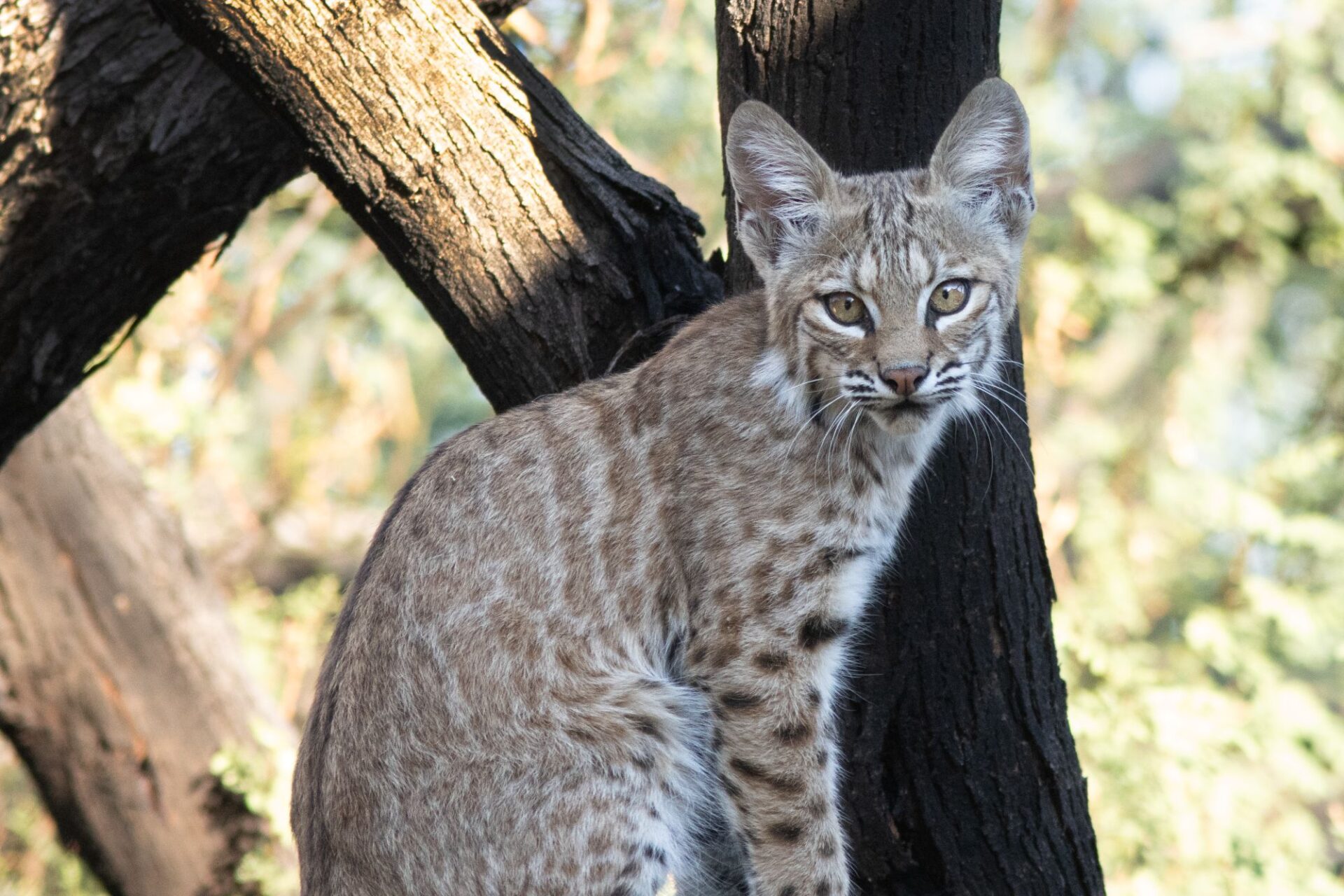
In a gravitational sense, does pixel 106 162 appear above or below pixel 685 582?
above

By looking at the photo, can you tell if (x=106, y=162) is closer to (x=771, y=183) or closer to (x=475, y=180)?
(x=475, y=180)

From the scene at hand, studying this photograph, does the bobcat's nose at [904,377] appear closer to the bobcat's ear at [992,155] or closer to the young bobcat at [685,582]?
the young bobcat at [685,582]

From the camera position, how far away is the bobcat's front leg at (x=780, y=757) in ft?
11.8

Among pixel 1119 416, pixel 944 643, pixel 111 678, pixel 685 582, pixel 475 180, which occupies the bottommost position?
pixel 1119 416

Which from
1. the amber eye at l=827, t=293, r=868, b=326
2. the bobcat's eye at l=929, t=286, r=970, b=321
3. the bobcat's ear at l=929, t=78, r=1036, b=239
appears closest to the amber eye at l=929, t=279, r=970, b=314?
the bobcat's eye at l=929, t=286, r=970, b=321

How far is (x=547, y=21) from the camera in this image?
10164 mm

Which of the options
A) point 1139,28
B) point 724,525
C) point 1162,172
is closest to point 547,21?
point 1162,172

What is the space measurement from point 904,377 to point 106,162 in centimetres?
310

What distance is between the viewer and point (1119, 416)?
14891 mm

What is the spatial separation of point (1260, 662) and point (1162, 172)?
18.6 feet

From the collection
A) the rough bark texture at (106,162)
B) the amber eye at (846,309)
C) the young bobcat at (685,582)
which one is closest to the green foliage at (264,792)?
the rough bark texture at (106,162)

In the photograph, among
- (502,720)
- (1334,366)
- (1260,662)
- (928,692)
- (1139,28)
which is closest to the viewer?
(502,720)

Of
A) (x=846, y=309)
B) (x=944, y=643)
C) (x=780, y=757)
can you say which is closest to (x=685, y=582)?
(x=780, y=757)

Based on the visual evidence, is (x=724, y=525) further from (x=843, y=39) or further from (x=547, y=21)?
(x=547, y=21)
